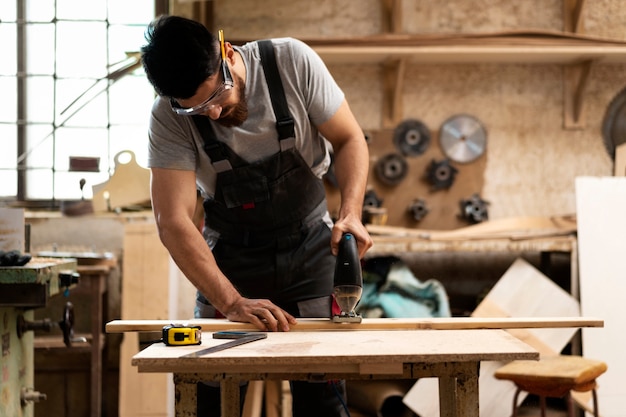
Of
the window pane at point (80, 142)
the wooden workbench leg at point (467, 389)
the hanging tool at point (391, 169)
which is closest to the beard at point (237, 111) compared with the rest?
the wooden workbench leg at point (467, 389)

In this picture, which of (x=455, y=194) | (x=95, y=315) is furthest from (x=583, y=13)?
(x=95, y=315)

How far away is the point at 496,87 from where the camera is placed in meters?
4.70

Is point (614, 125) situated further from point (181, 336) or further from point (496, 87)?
point (181, 336)

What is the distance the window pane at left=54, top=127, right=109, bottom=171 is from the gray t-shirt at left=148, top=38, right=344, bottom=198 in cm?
246

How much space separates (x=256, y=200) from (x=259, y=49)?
1.50 ft

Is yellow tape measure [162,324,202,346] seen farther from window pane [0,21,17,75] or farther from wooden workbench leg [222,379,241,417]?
window pane [0,21,17,75]

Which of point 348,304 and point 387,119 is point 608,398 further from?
point 348,304

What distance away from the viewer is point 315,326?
2.12 metres

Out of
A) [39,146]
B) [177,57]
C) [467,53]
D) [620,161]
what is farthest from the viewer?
[39,146]

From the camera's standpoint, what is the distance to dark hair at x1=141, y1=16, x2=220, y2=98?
6.59 feet

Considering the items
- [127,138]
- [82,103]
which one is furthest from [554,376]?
[82,103]

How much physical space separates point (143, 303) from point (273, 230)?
1.83 meters

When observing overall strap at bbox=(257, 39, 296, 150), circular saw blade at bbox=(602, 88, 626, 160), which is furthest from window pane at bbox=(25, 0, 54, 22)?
circular saw blade at bbox=(602, 88, 626, 160)

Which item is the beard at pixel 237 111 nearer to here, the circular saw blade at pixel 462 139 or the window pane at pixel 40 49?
the circular saw blade at pixel 462 139
